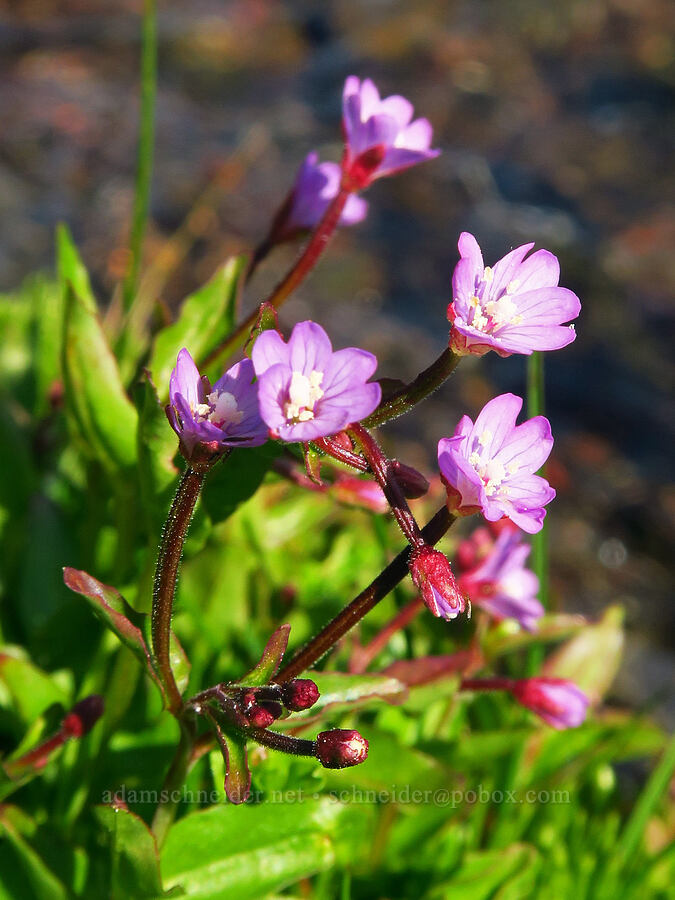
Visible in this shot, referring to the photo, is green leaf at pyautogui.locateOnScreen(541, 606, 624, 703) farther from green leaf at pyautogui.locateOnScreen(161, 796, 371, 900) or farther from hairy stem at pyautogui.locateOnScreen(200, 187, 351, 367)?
hairy stem at pyautogui.locateOnScreen(200, 187, 351, 367)

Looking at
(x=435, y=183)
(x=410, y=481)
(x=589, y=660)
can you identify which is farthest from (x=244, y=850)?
(x=435, y=183)

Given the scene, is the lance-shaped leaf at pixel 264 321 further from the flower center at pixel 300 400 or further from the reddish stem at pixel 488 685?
the reddish stem at pixel 488 685

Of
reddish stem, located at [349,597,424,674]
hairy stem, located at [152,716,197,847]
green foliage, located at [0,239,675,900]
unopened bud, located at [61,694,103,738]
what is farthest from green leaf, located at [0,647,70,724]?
reddish stem, located at [349,597,424,674]

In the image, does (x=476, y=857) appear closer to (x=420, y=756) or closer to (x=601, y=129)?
(x=420, y=756)

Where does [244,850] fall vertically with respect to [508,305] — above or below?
below

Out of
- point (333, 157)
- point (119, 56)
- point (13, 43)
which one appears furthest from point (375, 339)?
point (13, 43)

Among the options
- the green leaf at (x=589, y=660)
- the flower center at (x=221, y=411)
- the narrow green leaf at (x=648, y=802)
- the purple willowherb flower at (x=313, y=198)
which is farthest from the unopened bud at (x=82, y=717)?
the green leaf at (x=589, y=660)

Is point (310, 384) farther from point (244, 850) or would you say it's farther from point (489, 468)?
point (244, 850)

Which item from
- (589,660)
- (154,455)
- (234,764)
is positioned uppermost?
(154,455)
